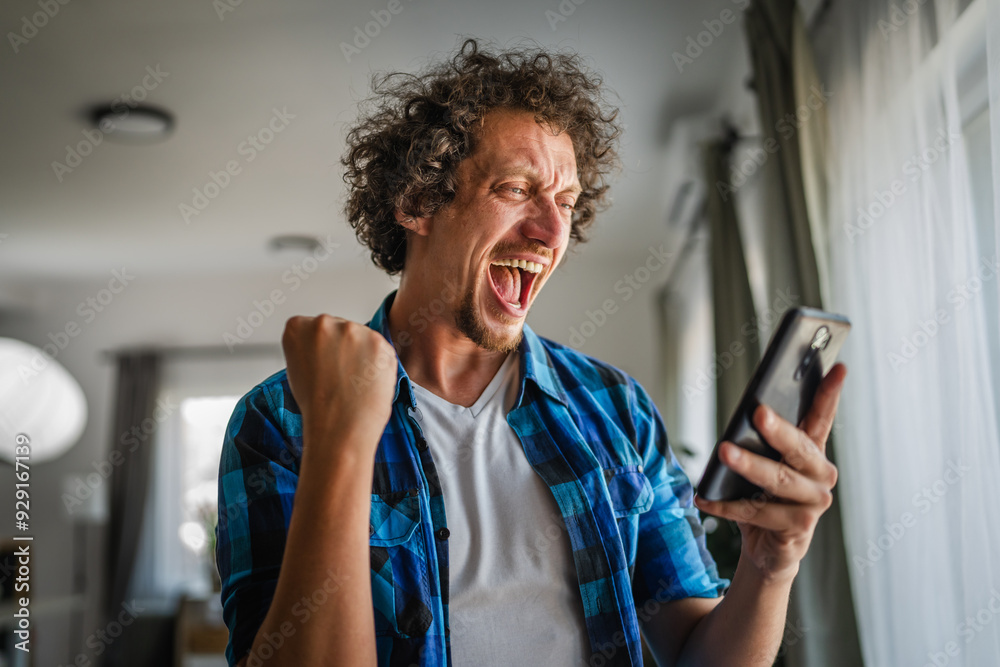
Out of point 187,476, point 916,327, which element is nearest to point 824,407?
point 916,327

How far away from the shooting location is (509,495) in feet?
3.40

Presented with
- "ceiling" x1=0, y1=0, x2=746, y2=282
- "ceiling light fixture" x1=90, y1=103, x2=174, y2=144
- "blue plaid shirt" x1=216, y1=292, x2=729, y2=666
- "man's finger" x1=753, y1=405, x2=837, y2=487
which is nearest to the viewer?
"man's finger" x1=753, y1=405, x2=837, y2=487

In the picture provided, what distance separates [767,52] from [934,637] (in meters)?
1.67

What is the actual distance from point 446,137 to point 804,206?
123 centimetres

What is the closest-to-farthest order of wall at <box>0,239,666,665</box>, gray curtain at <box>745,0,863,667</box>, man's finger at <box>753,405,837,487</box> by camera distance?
Answer: man's finger at <box>753,405,837,487</box>
gray curtain at <box>745,0,863,667</box>
wall at <box>0,239,666,665</box>

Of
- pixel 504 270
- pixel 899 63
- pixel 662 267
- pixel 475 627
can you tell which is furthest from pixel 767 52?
pixel 662 267

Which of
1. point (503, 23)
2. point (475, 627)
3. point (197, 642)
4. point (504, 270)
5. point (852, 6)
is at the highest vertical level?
point (503, 23)

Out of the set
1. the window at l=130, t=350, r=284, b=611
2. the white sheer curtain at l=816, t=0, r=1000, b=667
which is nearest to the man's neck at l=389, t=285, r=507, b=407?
the white sheer curtain at l=816, t=0, r=1000, b=667

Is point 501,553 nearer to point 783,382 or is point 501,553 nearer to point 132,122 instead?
point 783,382

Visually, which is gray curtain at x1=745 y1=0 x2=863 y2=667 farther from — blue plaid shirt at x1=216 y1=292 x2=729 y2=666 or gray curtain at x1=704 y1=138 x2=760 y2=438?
blue plaid shirt at x1=216 y1=292 x2=729 y2=666

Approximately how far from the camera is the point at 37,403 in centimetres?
556

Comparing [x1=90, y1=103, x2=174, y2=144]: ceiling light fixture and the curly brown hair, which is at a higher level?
[x1=90, y1=103, x2=174, y2=144]: ceiling light fixture

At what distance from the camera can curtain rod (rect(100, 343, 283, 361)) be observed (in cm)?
583

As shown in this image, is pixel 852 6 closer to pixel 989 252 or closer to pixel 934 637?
pixel 989 252
